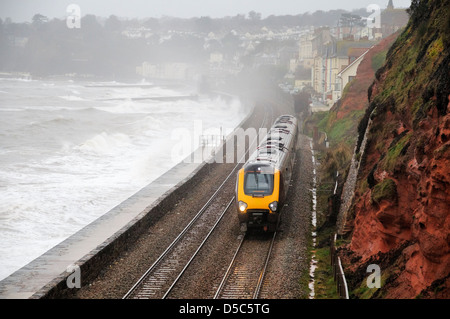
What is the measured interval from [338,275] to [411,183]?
8.65ft

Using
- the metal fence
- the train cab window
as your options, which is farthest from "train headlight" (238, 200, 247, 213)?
the metal fence

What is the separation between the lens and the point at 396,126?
699 inches

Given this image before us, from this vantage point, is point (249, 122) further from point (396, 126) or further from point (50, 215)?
point (396, 126)

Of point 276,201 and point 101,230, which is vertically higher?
point 276,201

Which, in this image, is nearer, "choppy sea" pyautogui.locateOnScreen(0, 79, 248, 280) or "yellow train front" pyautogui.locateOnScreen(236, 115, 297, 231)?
"yellow train front" pyautogui.locateOnScreen(236, 115, 297, 231)

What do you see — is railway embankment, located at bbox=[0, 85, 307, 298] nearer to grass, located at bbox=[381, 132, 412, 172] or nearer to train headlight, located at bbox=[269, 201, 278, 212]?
train headlight, located at bbox=[269, 201, 278, 212]

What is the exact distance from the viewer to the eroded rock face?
11047mm

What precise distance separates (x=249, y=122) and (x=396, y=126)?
113 feet

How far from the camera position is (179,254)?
17.5 metres

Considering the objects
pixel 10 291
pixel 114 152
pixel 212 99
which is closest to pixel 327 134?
pixel 114 152

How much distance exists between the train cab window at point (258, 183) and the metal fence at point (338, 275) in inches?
108

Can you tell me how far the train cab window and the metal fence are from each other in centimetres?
275
